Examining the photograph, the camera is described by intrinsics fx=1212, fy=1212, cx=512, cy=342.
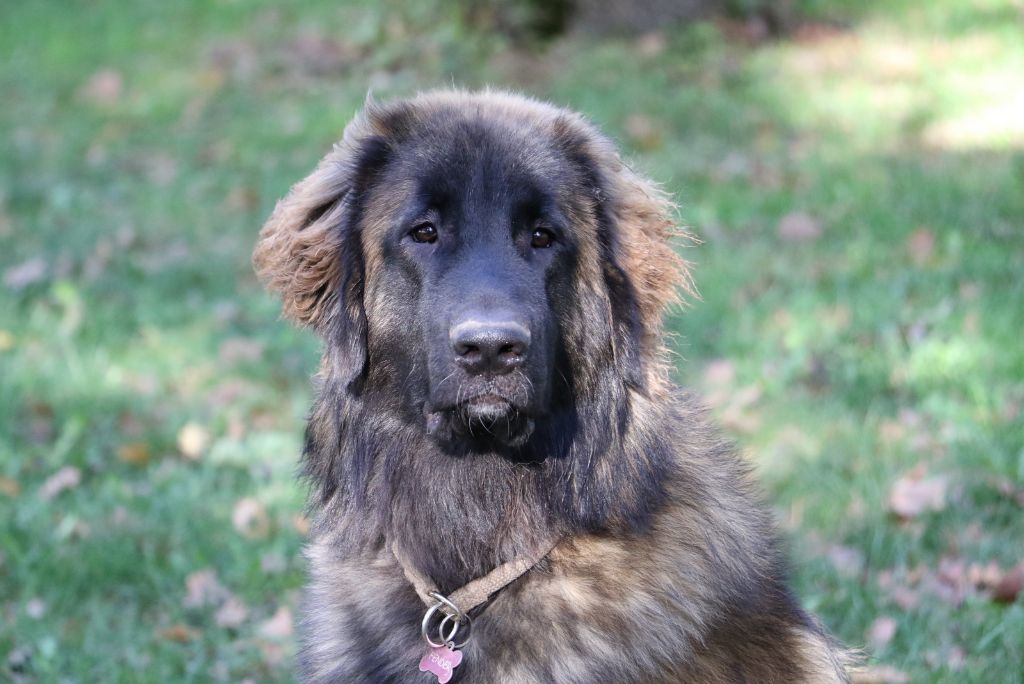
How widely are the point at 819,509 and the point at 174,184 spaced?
766 centimetres

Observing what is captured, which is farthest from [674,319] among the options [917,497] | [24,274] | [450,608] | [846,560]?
[24,274]

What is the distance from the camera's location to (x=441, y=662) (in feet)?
10.6

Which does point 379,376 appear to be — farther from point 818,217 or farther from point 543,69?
point 543,69

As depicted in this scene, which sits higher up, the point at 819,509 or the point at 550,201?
the point at 550,201

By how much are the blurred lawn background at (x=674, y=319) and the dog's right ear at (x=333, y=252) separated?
44.5 inches

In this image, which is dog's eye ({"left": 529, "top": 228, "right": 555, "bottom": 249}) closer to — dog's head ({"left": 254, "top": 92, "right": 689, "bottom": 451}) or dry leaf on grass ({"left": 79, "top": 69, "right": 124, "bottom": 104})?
dog's head ({"left": 254, "top": 92, "right": 689, "bottom": 451})

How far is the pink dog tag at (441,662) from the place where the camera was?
3203mm

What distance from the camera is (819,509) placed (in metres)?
5.31

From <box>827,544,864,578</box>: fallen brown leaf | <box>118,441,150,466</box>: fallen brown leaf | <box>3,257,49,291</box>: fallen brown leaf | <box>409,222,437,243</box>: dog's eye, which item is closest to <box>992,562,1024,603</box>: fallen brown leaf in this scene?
<box>827,544,864,578</box>: fallen brown leaf

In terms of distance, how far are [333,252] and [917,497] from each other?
292cm

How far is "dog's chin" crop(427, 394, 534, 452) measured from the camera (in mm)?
3221

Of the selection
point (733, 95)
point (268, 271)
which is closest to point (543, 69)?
point (733, 95)

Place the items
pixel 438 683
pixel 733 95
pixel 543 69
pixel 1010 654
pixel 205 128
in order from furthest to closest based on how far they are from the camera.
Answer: pixel 205 128 < pixel 543 69 < pixel 733 95 < pixel 1010 654 < pixel 438 683

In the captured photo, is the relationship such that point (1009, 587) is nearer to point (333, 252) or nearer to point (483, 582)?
point (483, 582)
